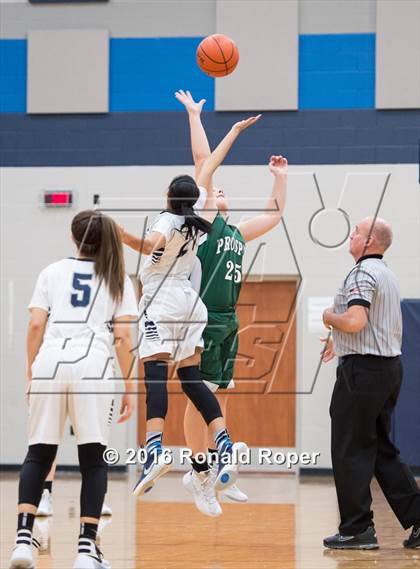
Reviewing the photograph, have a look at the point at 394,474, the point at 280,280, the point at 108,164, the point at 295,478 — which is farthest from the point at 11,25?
the point at 394,474

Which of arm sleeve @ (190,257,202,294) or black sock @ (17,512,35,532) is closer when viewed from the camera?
black sock @ (17,512,35,532)

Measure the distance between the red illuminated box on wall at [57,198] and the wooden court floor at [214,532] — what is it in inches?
138

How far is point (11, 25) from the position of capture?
13148 millimetres

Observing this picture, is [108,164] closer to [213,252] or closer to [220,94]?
[220,94]

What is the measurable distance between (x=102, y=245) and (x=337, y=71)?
25.4ft

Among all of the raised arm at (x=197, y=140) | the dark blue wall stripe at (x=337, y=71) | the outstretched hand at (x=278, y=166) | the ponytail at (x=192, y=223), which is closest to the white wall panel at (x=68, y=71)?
the dark blue wall stripe at (x=337, y=71)

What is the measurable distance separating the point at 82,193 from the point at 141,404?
269cm

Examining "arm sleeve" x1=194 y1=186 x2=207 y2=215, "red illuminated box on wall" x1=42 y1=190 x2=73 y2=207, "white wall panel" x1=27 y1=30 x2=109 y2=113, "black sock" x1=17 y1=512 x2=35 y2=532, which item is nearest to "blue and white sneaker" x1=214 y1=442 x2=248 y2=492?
"black sock" x1=17 y1=512 x2=35 y2=532

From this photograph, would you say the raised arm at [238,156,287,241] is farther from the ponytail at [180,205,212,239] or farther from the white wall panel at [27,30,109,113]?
the white wall panel at [27,30,109,113]

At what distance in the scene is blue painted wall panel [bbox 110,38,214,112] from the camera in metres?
12.9

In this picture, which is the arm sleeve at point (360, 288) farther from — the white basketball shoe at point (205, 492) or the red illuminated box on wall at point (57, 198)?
the red illuminated box on wall at point (57, 198)

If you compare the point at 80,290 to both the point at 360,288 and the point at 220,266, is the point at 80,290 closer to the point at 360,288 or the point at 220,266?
the point at 220,266

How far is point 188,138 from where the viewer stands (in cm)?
1287

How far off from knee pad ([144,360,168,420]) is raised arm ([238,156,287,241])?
1.29 m
